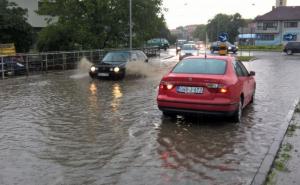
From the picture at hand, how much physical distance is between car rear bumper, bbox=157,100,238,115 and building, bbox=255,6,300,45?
8615cm

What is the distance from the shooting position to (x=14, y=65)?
72.4 ft

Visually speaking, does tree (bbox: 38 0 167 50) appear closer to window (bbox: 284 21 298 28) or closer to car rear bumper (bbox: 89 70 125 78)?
car rear bumper (bbox: 89 70 125 78)

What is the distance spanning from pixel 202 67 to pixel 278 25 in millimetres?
90574

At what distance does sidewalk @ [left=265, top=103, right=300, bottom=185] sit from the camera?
228 inches

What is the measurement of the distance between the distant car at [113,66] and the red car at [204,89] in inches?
382

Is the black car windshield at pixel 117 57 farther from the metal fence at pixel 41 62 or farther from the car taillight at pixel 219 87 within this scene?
the car taillight at pixel 219 87

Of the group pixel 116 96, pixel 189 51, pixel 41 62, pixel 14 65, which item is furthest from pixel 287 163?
pixel 189 51

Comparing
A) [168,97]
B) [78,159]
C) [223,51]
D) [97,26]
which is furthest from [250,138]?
[223,51]

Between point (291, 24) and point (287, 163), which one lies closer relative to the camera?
point (287, 163)

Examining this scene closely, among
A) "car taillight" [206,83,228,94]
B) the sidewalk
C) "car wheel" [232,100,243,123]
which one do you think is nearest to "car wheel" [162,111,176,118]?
"car taillight" [206,83,228,94]

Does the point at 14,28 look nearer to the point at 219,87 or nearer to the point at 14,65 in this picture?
the point at 14,65

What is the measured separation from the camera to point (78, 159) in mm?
6688

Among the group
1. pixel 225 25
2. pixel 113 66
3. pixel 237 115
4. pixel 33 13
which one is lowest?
pixel 237 115

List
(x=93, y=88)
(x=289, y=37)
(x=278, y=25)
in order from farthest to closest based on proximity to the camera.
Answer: (x=278, y=25) < (x=289, y=37) < (x=93, y=88)
